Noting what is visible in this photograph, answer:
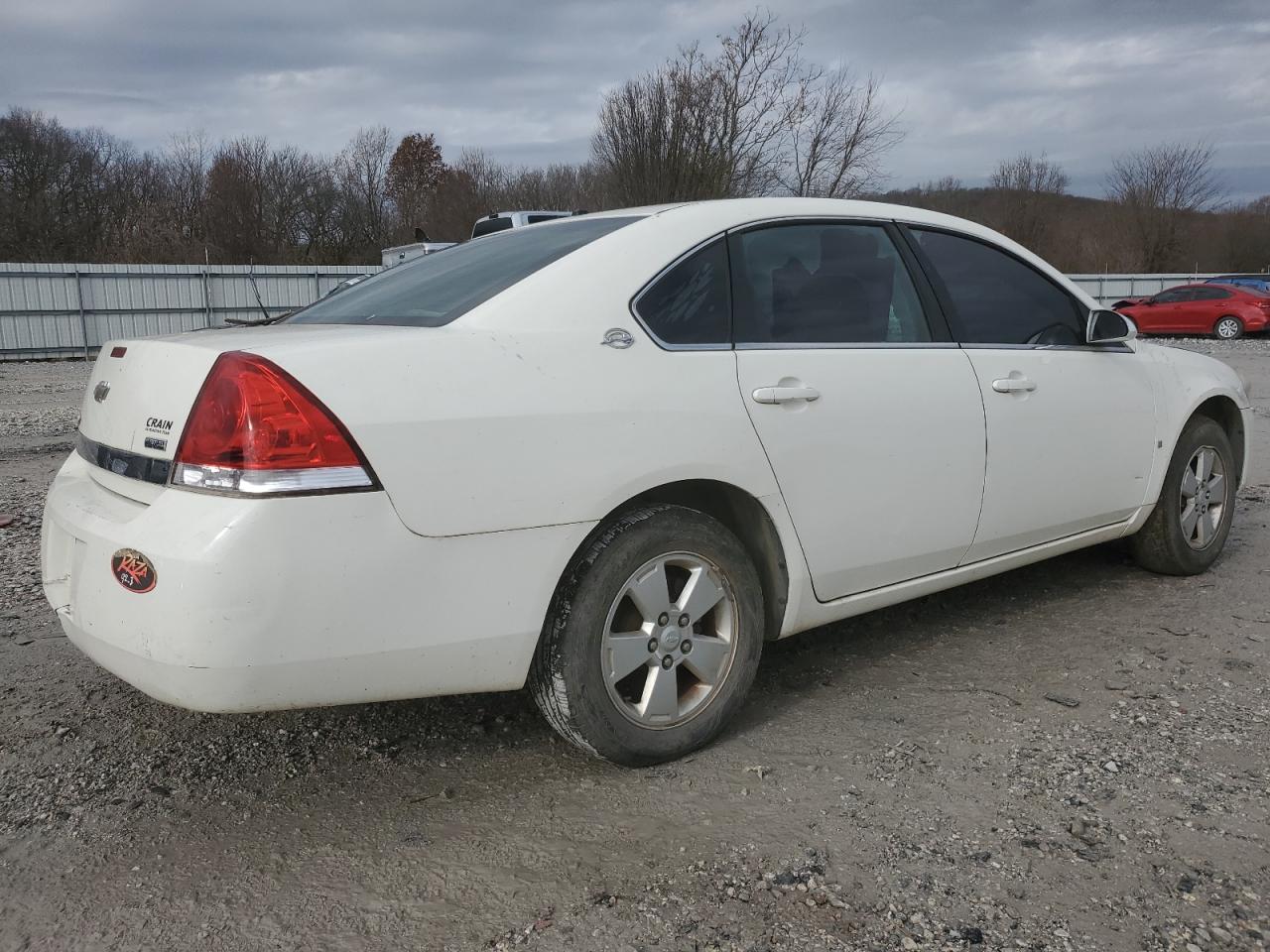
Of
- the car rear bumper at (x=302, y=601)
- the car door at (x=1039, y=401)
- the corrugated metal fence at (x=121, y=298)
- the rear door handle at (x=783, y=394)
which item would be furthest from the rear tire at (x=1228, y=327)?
the car rear bumper at (x=302, y=601)

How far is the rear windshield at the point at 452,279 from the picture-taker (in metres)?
2.69

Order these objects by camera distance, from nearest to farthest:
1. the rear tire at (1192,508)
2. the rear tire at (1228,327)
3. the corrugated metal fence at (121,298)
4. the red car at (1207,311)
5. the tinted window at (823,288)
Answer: the tinted window at (823,288) → the rear tire at (1192,508) → the corrugated metal fence at (121,298) → the red car at (1207,311) → the rear tire at (1228,327)

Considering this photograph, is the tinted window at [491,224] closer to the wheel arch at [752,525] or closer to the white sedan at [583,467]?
the white sedan at [583,467]

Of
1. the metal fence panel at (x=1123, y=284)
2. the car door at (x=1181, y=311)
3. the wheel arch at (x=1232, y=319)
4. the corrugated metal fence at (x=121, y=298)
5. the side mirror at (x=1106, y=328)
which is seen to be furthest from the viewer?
the metal fence panel at (x=1123, y=284)

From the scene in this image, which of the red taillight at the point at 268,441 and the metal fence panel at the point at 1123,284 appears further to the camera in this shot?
the metal fence panel at the point at 1123,284

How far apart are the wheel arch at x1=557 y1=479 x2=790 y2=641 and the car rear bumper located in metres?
0.45

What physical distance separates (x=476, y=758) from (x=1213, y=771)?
200 cm

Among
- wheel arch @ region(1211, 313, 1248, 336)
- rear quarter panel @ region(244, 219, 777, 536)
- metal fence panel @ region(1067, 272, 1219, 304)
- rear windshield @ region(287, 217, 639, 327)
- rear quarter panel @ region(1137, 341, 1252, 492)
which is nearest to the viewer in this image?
rear quarter panel @ region(244, 219, 777, 536)

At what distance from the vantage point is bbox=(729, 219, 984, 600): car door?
2895 mm

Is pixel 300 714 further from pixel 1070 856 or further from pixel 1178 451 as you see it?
pixel 1178 451

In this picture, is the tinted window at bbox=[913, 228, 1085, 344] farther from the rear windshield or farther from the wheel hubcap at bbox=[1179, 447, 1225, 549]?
the rear windshield

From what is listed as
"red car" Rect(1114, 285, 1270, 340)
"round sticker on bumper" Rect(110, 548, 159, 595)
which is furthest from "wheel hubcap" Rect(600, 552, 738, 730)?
"red car" Rect(1114, 285, 1270, 340)

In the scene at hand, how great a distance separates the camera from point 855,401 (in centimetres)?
301

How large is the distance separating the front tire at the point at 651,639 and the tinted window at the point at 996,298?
136cm
